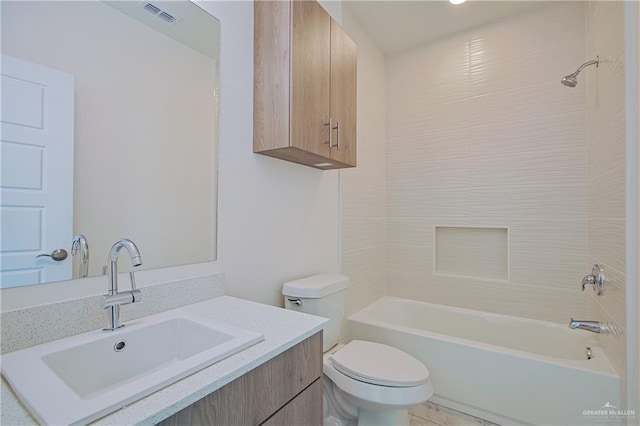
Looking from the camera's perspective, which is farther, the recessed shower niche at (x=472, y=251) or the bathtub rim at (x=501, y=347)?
the recessed shower niche at (x=472, y=251)

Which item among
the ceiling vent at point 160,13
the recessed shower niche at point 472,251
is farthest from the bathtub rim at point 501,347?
the ceiling vent at point 160,13

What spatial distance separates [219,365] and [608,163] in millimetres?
1952

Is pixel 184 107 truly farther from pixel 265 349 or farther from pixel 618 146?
pixel 618 146

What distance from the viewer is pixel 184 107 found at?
1.15 metres

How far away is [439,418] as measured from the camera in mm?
1733

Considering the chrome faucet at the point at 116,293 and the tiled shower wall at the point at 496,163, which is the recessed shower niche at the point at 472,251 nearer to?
the tiled shower wall at the point at 496,163

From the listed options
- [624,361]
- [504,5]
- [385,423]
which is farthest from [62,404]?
[504,5]

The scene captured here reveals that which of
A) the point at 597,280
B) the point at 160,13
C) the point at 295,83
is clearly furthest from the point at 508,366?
the point at 160,13

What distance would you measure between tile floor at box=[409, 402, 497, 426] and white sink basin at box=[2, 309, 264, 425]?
1446 mm

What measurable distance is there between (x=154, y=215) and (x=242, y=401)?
696mm

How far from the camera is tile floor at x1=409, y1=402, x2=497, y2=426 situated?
5.53 feet

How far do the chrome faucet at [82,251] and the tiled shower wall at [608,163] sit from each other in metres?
2.00

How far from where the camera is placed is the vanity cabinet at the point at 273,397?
0.63 m

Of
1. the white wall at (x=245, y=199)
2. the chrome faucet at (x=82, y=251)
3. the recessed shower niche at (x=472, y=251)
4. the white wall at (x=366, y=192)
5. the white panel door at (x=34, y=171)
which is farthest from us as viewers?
the recessed shower niche at (x=472, y=251)
